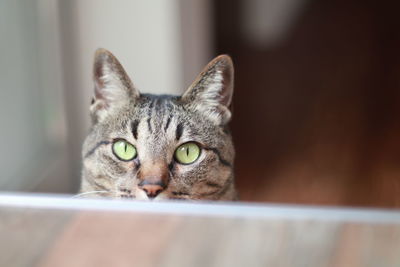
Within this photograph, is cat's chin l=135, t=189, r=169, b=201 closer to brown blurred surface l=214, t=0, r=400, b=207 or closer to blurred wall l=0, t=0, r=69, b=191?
brown blurred surface l=214, t=0, r=400, b=207

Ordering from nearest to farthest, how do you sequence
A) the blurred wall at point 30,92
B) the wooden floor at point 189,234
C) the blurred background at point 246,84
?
the wooden floor at point 189,234, the blurred background at point 246,84, the blurred wall at point 30,92

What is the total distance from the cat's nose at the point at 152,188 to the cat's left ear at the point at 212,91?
3.2 inches

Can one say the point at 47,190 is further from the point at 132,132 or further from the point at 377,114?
the point at 377,114

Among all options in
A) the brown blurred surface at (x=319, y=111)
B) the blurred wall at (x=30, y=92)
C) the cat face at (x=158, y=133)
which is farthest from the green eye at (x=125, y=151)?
the blurred wall at (x=30, y=92)

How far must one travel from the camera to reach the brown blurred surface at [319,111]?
946 millimetres

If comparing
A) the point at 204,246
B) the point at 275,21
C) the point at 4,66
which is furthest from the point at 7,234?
the point at 275,21

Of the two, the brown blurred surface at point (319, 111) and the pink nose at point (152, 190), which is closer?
the pink nose at point (152, 190)

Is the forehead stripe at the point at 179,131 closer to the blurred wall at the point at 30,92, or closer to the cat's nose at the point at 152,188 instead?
the cat's nose at the point at 152,188

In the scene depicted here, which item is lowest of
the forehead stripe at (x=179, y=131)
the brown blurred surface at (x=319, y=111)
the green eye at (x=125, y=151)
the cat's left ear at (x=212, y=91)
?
the brown blurred surface at (x=319, y=111)

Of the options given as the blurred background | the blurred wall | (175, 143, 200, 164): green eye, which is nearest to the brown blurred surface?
the blurred background

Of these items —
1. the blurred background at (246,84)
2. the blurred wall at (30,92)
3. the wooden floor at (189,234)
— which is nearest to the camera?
the wooden floor at (189,234)

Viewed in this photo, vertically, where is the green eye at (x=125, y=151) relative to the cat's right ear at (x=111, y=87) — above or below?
below

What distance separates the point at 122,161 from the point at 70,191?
115mm

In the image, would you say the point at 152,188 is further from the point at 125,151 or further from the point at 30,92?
the point at 30,92
